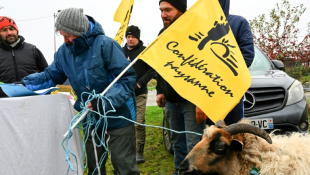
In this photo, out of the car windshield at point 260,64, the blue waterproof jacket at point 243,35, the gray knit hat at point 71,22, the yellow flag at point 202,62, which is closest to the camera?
the yellow flag at point 202,62

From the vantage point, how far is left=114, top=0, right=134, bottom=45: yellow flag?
4520 millimetres

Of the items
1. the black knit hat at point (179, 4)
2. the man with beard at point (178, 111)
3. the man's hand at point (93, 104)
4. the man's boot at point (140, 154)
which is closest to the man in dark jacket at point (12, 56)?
the man's boot at point (140, 154)

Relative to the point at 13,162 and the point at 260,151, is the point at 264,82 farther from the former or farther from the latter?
the point at 13,162

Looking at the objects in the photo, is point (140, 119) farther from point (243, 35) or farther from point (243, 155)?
point (243, 155)

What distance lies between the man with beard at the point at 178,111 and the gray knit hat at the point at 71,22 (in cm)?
94

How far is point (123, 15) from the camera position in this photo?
468 centimetres

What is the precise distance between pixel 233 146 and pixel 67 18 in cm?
204

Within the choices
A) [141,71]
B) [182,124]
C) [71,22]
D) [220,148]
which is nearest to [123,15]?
[141,71]

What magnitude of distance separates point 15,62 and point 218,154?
12.9 feet

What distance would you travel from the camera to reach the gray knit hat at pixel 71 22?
3062mm

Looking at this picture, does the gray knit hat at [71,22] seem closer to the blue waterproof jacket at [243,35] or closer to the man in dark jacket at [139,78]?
the blue waterproof jacket at [243,35]

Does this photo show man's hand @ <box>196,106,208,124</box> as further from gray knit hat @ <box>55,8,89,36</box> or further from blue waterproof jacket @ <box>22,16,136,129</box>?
gray knit hat @ <box>55,8,89,36</box>

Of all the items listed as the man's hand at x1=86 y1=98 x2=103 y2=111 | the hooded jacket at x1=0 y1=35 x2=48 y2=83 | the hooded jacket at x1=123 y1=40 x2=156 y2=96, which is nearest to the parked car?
the hooded jacket at x1=123 y1=40 x2=156 y2=96

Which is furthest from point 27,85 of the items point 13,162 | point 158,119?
point 158,119
